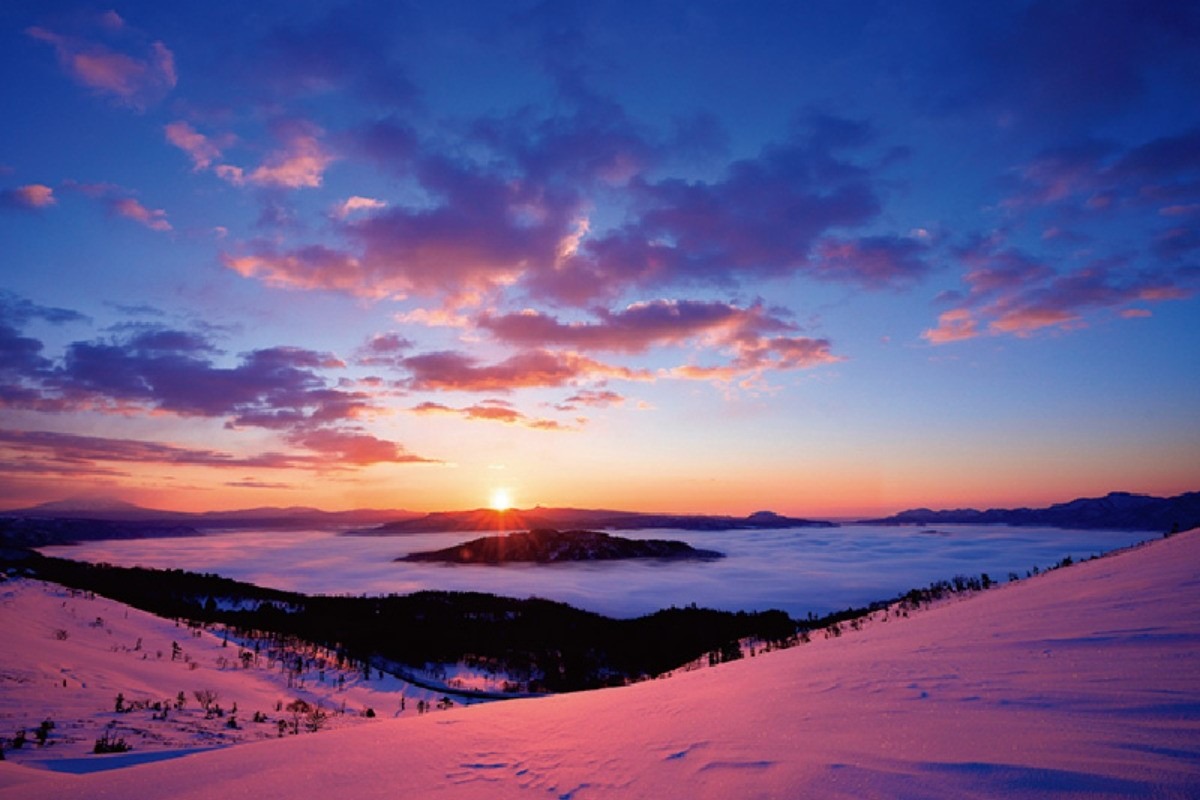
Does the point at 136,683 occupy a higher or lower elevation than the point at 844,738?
lower

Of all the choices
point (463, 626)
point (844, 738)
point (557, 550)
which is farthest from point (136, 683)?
point (557, 550)

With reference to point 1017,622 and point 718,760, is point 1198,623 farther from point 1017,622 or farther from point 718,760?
point 718,760

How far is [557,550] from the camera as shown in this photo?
6384 centimetres

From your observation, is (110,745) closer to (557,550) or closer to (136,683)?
(136,683)

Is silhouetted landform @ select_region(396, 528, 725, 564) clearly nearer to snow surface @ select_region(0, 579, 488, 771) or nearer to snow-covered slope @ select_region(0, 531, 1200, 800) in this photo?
snow surface @ select_region(0, 579, 488, 771)

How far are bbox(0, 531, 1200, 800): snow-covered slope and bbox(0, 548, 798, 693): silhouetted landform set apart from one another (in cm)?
1050

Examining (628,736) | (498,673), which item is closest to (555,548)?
(498,673)

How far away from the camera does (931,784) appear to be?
231 cm

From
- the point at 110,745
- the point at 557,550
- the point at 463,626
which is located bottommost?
the point at 557,550

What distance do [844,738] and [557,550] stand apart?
63.0 m

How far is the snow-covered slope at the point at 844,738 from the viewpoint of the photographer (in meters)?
2.41

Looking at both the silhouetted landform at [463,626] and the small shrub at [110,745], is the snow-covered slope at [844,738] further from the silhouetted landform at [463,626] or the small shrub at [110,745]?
the silhouetted landform at [463,626]

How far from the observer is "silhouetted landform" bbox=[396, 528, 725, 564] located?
61594 millimetres

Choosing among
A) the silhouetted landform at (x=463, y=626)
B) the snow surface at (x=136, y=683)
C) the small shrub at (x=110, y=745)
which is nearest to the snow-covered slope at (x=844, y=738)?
the small shrub at (x=110, y=745)
